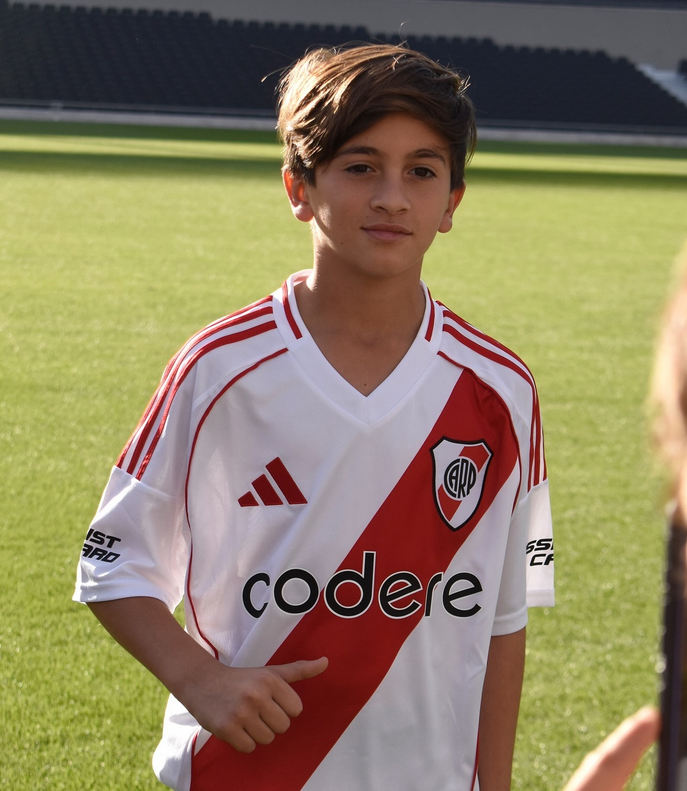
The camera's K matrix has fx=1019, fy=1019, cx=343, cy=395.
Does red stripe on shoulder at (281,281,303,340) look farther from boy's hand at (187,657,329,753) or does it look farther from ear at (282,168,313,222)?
boy's hand at (187,657,329,753)

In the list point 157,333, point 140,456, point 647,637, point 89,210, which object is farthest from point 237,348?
point 89,210

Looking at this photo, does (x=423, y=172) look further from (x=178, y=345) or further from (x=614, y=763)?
(x=178, y=345)

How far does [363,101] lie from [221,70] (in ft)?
84.0

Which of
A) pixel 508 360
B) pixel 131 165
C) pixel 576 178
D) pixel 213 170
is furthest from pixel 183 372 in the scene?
pixel 576 178

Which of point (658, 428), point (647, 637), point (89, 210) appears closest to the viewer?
point (658, 428)

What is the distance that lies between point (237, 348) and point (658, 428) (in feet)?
2.56

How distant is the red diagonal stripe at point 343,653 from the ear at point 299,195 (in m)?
0.32

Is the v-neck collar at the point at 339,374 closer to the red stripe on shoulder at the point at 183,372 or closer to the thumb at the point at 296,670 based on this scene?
the red stripe on shoulder at the point at 183,372

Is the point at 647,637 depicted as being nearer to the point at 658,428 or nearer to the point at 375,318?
the point at 375,318

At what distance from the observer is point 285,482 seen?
1140 millimetres

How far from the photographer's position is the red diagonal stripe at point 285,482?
44.8 inches

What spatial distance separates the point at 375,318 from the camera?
47.7 inches

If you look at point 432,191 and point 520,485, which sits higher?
point 432,191

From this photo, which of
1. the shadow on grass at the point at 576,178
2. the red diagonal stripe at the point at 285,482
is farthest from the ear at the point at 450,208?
the shadow on grass at the point at 576,178
